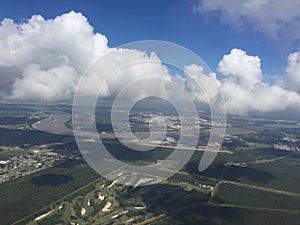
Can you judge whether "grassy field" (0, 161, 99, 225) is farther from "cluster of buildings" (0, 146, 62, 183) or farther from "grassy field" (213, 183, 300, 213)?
"grassy field" (213, 183, 300, 213)

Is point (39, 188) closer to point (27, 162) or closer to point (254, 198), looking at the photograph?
point (27, 162)

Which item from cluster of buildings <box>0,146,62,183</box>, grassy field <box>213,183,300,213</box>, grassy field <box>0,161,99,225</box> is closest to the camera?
grassy field <box>0,161,99,225</box>

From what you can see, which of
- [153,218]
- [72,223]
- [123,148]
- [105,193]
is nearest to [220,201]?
[153,218]

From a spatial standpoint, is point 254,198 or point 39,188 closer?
point 254,198

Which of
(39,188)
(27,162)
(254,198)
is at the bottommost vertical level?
(39,188)

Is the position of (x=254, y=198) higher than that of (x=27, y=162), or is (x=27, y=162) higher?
(x=254, y=198)

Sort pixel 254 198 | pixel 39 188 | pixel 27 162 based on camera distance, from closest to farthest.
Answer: pixel 254 198 → pixel 39 188 → pixel 27 162

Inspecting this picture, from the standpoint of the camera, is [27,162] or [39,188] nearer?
[39,188]

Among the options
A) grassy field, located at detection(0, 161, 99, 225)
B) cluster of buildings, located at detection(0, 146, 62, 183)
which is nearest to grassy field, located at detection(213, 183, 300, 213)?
grassy field, located at detection(0, 161, 99, 225)

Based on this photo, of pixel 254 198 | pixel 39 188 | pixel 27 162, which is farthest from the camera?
pixel 27 162

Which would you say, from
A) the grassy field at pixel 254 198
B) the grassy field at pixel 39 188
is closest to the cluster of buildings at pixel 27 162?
the grassy field at pixel 39 188

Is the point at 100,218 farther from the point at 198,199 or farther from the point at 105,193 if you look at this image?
the point at 198,199

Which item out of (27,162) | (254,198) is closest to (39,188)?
(27,162)

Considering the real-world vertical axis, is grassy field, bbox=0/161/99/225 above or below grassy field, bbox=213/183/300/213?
below
